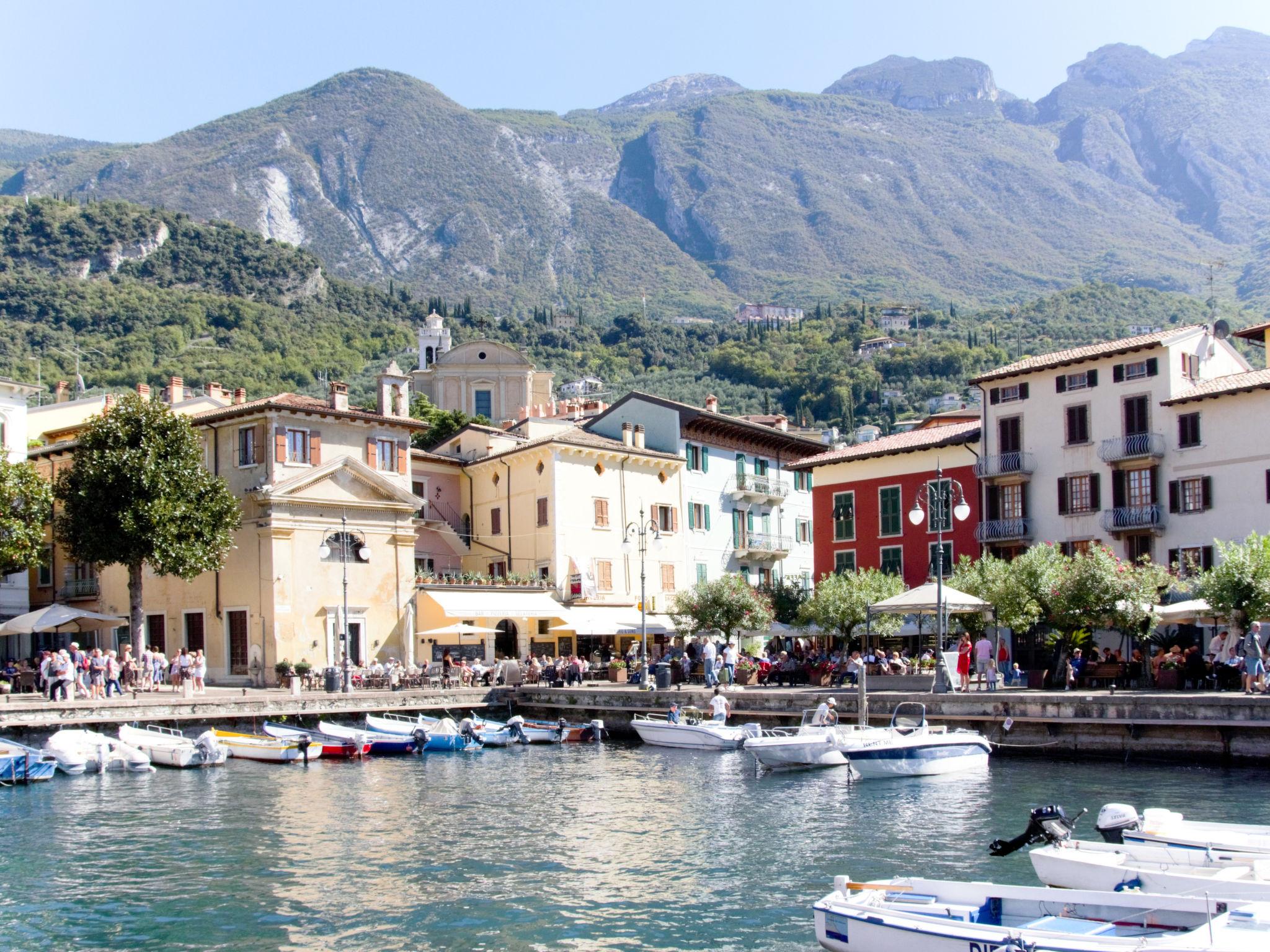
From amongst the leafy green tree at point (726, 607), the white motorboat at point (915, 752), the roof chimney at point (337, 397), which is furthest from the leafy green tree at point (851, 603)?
the roof chimney at point (337, 397)

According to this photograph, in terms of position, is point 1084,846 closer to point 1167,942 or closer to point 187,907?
point 1167,942

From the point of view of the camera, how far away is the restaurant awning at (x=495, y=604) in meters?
51.7

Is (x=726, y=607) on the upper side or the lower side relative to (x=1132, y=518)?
lower

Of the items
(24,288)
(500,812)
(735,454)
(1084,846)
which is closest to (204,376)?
(24,288)

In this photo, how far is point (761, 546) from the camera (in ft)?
219

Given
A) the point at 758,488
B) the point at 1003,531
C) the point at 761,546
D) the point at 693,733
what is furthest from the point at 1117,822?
the point at 758,488

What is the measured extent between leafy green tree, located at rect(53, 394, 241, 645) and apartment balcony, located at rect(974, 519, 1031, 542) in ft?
89.3

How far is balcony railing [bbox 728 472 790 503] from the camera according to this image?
65.9m

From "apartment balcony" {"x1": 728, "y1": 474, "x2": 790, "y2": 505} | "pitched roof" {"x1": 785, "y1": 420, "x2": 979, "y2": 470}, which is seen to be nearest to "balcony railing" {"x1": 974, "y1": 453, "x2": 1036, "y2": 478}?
"pitched roof" {"x1": 785, "y1": 420, "x2": 979, "y2": 470}

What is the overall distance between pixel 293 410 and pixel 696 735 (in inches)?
798

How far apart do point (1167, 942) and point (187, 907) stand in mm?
13165

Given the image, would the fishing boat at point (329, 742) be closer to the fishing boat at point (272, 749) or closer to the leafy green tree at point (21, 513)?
the fishing boat at point (272, 749)

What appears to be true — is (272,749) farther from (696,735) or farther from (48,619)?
(48,619)

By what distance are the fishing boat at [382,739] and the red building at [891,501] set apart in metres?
21.1
